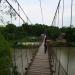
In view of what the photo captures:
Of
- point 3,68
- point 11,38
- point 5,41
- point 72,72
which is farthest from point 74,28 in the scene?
point 72,72

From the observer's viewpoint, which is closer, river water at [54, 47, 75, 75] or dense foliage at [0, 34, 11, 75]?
dense foliage at [0, 34, 11, 75]

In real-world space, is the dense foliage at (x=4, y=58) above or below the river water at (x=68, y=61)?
above

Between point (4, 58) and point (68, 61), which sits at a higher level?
point (4, 58)

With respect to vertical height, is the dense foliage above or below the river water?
above

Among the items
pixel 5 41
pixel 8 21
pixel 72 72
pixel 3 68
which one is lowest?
pixel 72 72

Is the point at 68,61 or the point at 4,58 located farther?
the point at 68,61

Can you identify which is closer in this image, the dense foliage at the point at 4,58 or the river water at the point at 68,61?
the dense foliage at the point at 4,58

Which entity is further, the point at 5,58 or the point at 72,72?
the point at 72,72

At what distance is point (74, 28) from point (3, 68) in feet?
7.38

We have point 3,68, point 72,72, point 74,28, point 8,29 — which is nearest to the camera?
point 3,68

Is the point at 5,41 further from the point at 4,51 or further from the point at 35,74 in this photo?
the point at 35,74

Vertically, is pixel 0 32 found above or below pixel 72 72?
above

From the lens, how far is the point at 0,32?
16.1ft

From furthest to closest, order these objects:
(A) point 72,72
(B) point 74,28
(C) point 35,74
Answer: (A) point 72,72 → (C) point 35,74 → (B) point 74,28
